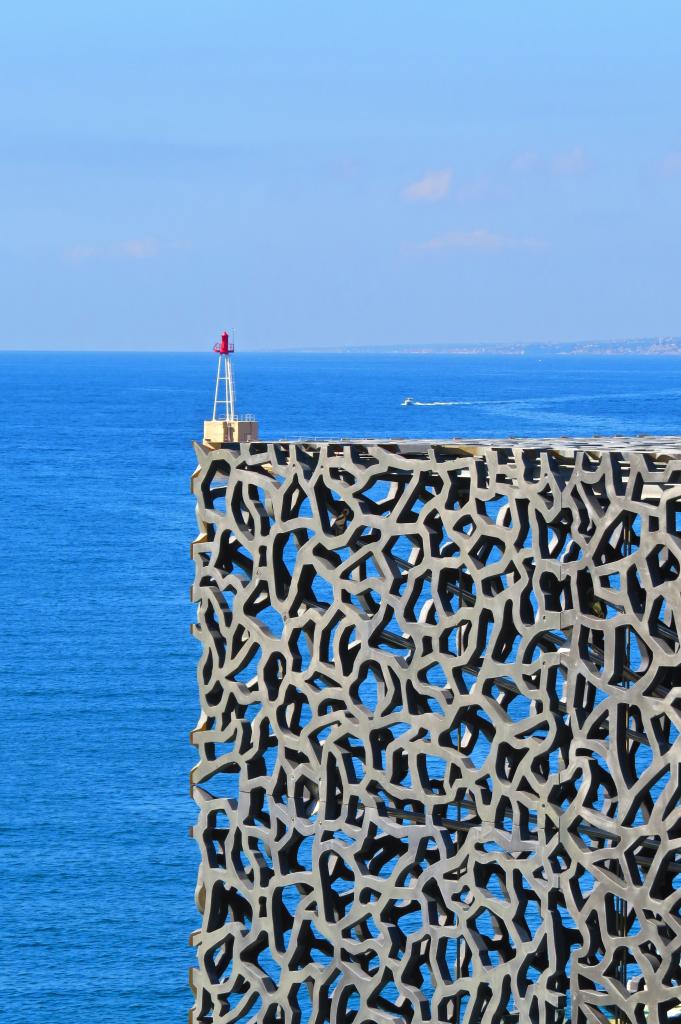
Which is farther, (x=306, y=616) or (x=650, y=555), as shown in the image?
(x=306, y=616)

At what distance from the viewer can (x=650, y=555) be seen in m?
14.9

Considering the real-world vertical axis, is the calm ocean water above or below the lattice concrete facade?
below

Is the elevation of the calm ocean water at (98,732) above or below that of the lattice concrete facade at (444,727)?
below

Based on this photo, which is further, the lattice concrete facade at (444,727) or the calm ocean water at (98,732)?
the calm ocean water at (98,732)

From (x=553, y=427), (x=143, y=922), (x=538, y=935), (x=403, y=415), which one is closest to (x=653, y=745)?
(x=538, y=935)

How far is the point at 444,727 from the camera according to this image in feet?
54.1

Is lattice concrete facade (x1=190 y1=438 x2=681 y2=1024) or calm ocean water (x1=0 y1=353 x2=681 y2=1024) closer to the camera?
lattice concrete facade (x1=190 y1=438 x2=681 y2=1024)

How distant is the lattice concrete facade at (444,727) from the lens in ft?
49.9

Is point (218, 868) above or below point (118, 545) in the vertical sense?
above

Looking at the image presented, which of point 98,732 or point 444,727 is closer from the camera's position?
point 444,727

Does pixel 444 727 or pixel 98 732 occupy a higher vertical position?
pixel 444 727

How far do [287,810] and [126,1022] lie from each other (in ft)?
65.9

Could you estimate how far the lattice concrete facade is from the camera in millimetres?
15219

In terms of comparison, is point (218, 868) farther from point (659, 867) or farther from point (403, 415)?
point (403, 415)
